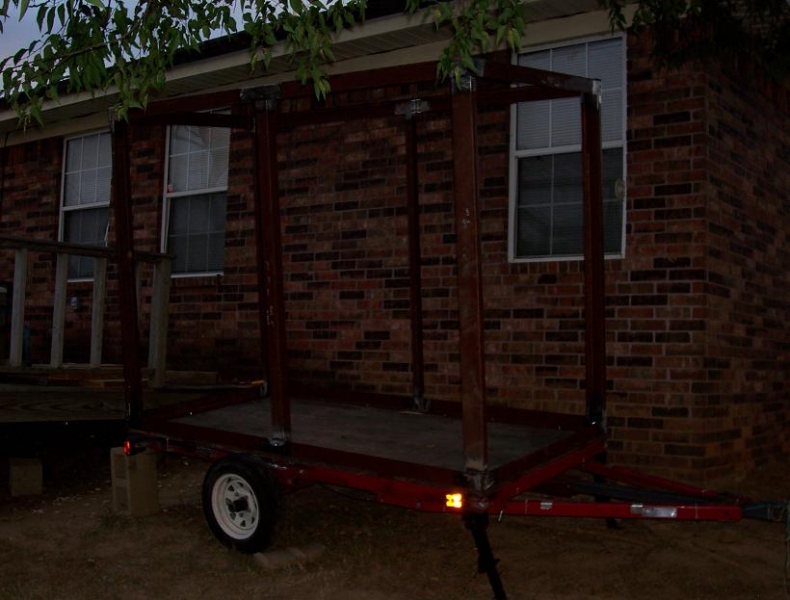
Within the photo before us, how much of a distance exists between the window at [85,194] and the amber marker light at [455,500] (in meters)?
7.56

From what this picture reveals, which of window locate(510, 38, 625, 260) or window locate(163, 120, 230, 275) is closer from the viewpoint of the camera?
window locate(510, 38, 625, 260)

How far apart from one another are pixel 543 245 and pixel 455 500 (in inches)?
144

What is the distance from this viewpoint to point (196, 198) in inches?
371

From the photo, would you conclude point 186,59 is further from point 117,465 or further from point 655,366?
point 655,366

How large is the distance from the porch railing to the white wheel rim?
9.81ft

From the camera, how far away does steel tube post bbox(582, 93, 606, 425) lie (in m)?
5.07

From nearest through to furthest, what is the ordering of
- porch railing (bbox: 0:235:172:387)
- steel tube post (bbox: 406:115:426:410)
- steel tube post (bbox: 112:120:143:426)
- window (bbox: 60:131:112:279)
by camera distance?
steel tube post (bbox: 112:120:143:426)
steel tube post (bbox: 406:115:426:410)
porch railing (bbox: 0:235:172:387)
window (bbox: 60:131:112:279)

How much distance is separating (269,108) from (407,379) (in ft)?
11.6

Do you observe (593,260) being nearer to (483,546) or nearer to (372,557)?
(483,546)

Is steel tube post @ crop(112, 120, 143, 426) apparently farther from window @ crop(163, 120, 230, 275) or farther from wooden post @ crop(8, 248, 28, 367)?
window @ crop(163, 120, 230, 275)

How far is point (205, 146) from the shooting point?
9.34 metres

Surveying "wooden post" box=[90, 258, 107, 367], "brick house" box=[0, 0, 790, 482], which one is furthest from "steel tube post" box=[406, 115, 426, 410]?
"wooden post" box=[90, 258, 107, 367]

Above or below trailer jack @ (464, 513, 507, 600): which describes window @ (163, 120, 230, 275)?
above

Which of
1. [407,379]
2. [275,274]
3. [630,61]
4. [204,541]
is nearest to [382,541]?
[204,541]
